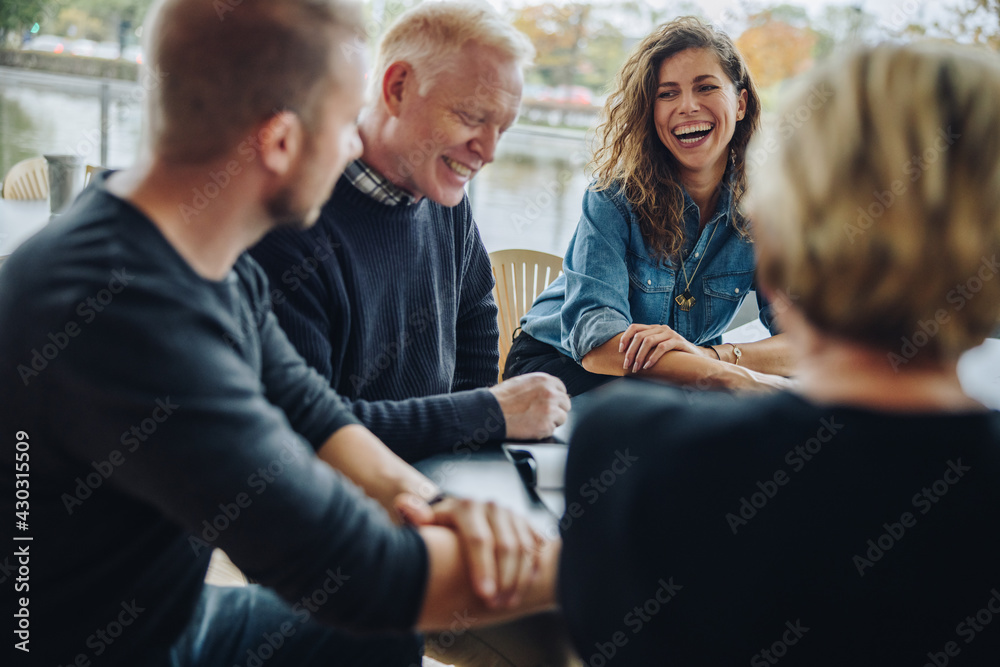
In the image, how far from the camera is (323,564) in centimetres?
79

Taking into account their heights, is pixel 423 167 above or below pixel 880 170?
below

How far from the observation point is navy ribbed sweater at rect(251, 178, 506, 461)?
131 cm

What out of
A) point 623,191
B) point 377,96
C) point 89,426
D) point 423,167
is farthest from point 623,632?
point 623,191

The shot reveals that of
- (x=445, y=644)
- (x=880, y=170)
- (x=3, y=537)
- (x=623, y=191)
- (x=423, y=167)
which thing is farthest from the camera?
(x=623, y=191)

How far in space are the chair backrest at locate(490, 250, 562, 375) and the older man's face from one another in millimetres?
1102

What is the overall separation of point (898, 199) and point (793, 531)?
0.87 ft

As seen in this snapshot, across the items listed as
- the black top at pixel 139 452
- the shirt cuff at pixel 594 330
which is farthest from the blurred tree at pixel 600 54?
the black top at pixel 139 452

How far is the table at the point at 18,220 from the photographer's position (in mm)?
2746

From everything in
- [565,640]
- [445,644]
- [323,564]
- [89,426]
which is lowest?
[445,644]

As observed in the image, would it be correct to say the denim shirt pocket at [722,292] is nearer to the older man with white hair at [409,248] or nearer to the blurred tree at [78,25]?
the older man with white hair at [409,248]

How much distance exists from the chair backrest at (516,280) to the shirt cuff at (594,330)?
0.62 m

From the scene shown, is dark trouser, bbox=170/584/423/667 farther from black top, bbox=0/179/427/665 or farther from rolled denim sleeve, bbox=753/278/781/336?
rolled denim sleeve, bbox=753/278/781/336

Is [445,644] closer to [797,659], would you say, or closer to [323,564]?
[323,564]

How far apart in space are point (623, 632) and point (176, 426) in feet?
1.46
